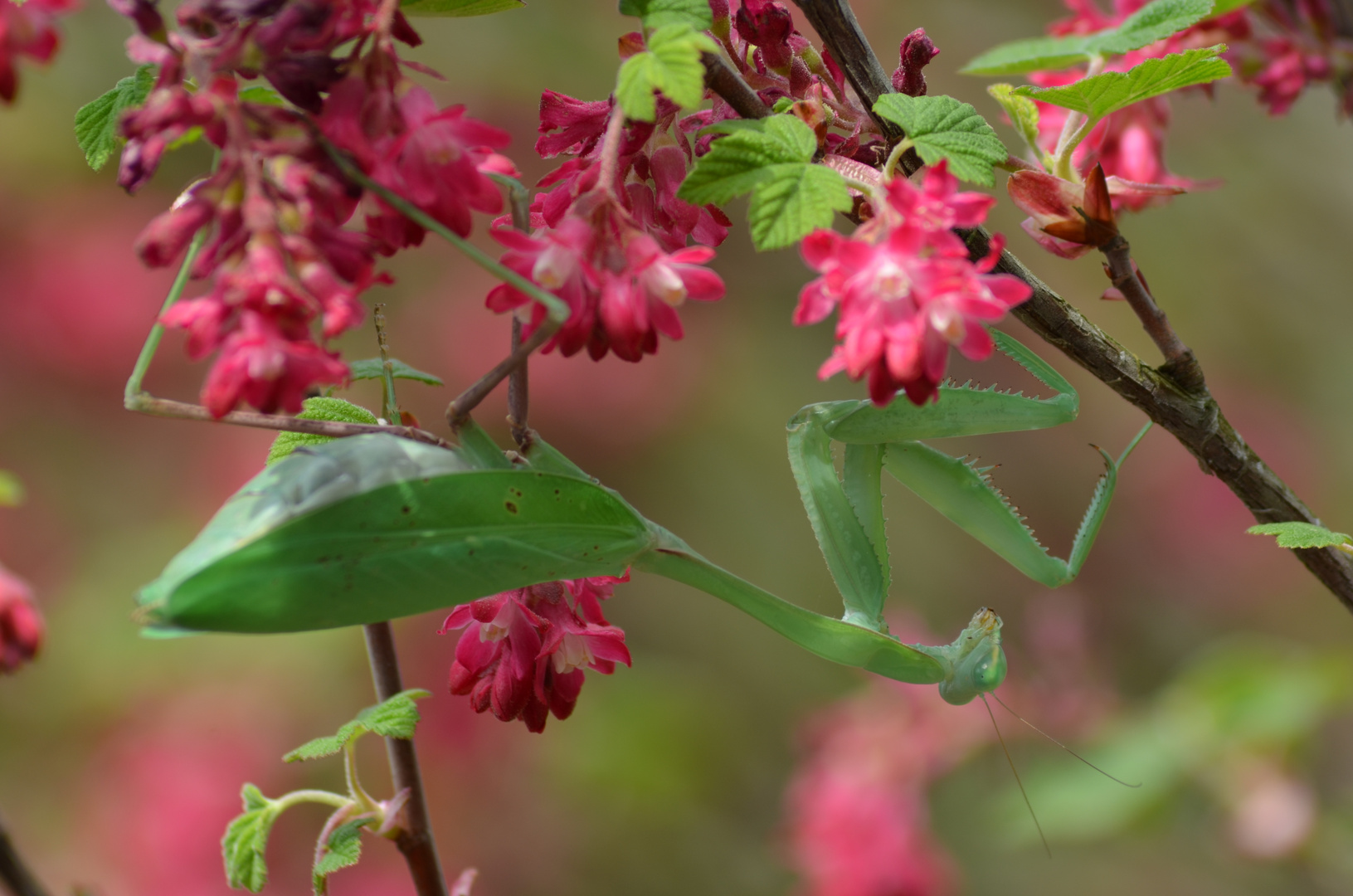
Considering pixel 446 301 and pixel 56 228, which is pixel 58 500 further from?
pixel 446 301

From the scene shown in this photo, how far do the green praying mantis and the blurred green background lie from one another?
158 cm

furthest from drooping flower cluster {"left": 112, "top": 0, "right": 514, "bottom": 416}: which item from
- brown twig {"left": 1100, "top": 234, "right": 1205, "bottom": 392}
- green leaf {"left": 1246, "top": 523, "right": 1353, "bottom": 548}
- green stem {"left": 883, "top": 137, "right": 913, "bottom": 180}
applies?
green leaf {"left": 1246, "top": 523, "right": 1353, "bottom": 548}

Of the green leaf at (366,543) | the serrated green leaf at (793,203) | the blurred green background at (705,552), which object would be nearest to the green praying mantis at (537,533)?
the green leaf at (366,543)

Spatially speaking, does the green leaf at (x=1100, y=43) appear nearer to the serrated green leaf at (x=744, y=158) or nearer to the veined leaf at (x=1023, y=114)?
the veined leaf at (x=1023, y=114)

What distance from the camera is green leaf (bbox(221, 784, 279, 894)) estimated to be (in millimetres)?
1167

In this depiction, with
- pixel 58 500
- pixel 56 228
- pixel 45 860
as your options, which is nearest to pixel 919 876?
pixel 45 860

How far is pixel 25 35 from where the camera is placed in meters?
0.88

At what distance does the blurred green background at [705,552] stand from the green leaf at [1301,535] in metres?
1.74

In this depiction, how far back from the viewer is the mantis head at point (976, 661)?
1.50 metres

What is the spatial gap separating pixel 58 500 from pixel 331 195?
4452 mm

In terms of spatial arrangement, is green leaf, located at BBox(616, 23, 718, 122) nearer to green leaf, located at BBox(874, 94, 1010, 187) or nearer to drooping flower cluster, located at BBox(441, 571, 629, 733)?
green leaf, located at BBox(874, 94, 1010, 187)

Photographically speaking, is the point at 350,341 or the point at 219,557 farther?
the point at 350,341

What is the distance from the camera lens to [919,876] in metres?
2.61

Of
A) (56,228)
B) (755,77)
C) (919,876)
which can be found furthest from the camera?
(56,228)
